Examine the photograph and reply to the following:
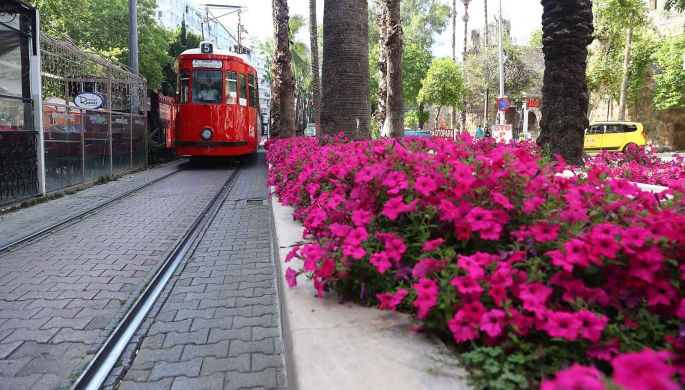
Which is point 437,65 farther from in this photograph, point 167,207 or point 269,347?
point 269,347

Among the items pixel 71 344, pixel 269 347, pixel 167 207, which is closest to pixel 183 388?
pixel 269 347

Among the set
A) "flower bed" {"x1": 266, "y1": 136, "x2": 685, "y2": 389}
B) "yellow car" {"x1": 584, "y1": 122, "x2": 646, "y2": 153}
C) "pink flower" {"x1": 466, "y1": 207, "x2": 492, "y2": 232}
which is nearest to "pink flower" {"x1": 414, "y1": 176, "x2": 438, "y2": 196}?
"flower bed" {"x1": 266, "y1": 136, "x2": 685, "y2": 389}

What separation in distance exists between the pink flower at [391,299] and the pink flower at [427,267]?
0.33 ft

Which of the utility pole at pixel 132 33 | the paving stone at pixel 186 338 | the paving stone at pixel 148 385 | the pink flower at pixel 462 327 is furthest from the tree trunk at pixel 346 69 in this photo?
the utility pole at pixel 132 33

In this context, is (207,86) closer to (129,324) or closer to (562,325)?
(129,324)

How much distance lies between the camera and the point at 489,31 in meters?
56.7

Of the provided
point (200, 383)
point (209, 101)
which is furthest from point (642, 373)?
point (209, 101)

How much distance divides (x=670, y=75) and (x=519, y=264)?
33.9m

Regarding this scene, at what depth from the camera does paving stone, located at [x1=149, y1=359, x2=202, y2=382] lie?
3092mm

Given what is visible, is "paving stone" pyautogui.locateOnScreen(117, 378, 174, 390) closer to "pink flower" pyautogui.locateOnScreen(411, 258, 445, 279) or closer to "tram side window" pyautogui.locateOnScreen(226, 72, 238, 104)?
"pink flower" pyautogui.locateOnScreen(411, 258, 445, 279)

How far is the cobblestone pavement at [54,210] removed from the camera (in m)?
7.13

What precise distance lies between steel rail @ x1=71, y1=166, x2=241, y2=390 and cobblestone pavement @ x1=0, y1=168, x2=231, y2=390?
0.35 feet

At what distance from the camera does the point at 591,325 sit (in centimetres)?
181

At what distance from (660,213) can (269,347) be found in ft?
7.99
